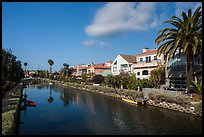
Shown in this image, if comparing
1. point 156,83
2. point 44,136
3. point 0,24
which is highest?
point 0,24

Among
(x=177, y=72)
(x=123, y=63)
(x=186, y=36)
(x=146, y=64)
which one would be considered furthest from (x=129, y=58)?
(x=186, y=36)

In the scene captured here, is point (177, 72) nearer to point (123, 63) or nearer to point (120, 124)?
point (120, 124)

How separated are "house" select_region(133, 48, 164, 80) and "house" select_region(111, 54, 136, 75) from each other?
7.03m

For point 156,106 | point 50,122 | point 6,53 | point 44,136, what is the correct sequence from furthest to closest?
point 6,53 < point 156,106 < point 50,122 < point 44,136

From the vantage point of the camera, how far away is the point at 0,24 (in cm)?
1310

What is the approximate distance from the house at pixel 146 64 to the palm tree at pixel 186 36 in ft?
51.3

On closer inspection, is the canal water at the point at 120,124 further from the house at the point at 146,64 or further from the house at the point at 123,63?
the house at the point at 123,63

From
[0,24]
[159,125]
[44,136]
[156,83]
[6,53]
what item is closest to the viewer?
[0,24]

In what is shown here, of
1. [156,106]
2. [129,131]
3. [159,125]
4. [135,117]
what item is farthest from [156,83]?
[129,131]

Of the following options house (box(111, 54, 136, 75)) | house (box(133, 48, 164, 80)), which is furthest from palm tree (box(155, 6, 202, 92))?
house (box(111, 54, 136, 75))

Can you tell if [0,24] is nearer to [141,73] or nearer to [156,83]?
[156,83]

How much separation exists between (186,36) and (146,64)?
21.3 m

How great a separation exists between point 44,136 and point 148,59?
39840mm

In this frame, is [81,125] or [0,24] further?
[81,125]
